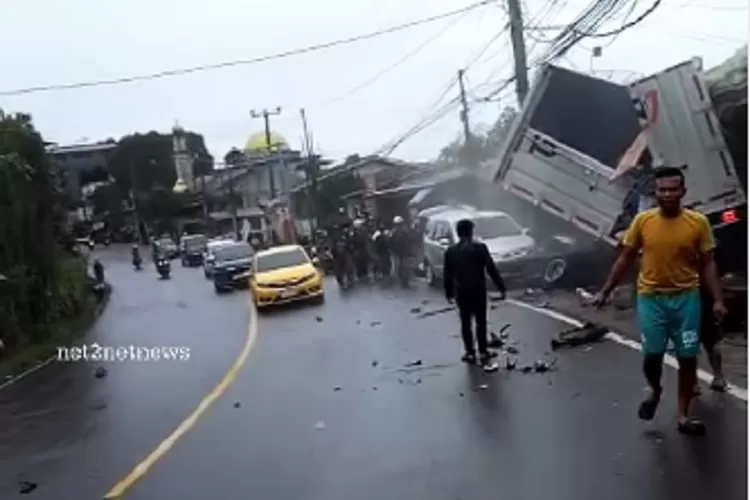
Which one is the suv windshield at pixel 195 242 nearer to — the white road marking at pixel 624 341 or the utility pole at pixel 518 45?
the utility pole at pixel 518 45

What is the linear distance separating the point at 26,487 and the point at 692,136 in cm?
973

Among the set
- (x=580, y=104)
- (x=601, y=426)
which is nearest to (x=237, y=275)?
(x=580, y=104)

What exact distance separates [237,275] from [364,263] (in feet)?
23.7

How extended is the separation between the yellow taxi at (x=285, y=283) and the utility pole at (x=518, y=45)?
6.56 metres

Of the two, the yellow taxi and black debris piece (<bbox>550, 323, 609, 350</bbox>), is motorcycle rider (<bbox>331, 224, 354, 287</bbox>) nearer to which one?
the yellow taxi

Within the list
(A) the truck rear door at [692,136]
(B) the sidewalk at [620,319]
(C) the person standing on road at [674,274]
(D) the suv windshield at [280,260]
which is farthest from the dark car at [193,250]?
(C) the person standing on road at [674,274]

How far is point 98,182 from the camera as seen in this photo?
251ft

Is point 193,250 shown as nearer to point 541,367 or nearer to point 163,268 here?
point 163,268

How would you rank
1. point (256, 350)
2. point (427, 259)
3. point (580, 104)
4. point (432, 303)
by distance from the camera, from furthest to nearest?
1. point (427, 259)
2. point (432, 303)
3. point (580, 104)
4. point (256, 350)

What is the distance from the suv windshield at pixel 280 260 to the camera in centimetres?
2745

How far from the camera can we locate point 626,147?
1788 centimetres

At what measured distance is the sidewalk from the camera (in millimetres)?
9848

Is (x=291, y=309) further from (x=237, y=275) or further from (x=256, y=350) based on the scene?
(x=237, y=275)

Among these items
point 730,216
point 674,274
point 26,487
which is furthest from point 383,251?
point 674,274
